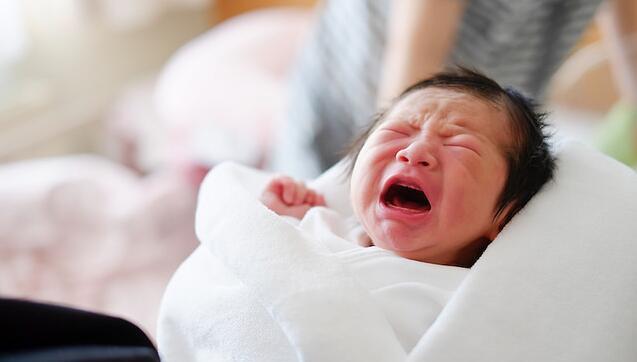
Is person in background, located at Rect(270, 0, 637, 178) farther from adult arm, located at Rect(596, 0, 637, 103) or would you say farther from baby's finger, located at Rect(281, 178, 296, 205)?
baby's finger, located at Rect(281, 178, 296, 205)

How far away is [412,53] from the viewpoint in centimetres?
99

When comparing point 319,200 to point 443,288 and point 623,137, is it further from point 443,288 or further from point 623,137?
point 623,137

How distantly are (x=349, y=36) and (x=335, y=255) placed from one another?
0.76m

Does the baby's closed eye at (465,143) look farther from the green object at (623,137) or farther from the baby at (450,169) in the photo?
the green object at (623,137)

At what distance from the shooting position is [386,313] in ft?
1.82

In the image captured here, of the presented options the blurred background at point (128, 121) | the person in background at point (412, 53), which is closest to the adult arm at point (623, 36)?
the person in background at point (412, 53)

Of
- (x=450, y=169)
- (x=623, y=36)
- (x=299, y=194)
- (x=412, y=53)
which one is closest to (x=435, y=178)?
(x=450, y=169)

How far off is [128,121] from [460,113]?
168 cm

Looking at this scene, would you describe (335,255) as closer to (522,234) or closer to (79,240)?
(522,234)

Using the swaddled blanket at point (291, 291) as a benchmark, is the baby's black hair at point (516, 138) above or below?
above

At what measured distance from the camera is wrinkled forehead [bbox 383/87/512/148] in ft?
2.12

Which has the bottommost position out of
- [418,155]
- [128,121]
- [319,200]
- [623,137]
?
[128,121]

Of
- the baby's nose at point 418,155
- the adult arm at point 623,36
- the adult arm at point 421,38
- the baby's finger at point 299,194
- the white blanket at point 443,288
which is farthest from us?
the adult arm at point 623,36

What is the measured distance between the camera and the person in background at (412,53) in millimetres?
1002
